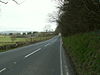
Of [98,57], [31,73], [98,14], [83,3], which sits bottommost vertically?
[31,73]

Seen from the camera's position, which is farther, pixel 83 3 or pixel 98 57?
pixel 83 3

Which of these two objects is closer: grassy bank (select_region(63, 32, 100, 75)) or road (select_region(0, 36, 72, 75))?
grassy bank (select_region(63, 32, 100, 75))

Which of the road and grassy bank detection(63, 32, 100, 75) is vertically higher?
grassy bank detection(63, 32, 100, 75)

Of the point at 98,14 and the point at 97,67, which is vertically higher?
the point at 98,14

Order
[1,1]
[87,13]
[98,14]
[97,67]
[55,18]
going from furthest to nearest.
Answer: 1. [55,18]
2. [87,13]
3. [98,14]
4. [1,1]
5. [97,67]

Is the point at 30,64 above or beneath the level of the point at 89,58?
beneath

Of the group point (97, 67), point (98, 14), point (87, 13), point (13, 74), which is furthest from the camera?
point (87, 13)

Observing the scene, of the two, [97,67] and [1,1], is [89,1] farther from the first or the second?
[97,67]

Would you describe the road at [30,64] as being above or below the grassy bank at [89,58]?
below

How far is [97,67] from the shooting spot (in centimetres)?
888

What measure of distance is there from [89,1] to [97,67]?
27.9 feet

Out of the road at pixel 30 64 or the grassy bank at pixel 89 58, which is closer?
the grassy bank at pixel 89 58

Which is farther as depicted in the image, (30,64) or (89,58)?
(30,64)

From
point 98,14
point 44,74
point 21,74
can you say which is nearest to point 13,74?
point 21,74
